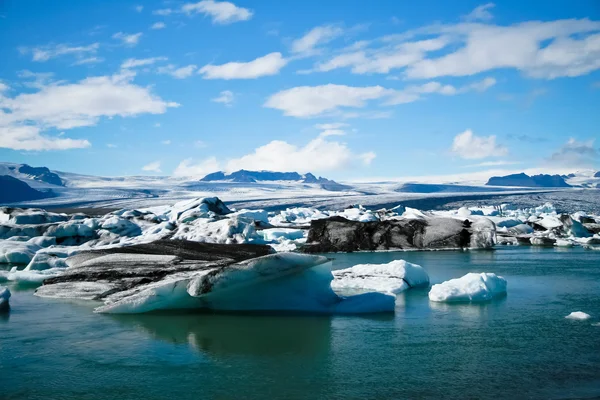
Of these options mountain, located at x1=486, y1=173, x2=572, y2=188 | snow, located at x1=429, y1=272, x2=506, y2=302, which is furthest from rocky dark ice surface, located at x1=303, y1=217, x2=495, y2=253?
mountain, located at x1=486, y1=173, x2=572, y2=188

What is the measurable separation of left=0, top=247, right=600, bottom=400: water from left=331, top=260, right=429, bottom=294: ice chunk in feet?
3.99

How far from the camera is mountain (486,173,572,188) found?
136 meters

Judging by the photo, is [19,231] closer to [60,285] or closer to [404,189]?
[60,285]

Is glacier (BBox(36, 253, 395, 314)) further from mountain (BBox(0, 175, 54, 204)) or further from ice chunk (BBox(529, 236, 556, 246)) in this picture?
mountain (BBox(0, 175, 54, 204))

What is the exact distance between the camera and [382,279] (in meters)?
9.51

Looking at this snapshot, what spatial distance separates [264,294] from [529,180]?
150m

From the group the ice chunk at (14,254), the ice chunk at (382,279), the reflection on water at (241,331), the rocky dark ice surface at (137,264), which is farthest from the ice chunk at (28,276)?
the ice chunk at (382,279)

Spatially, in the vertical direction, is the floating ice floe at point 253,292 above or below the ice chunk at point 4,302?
above

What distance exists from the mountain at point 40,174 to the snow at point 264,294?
4350 inches

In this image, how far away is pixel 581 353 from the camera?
4.99 meters

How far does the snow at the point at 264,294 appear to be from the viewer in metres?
6.68

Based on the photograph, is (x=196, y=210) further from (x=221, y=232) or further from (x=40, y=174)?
(x=40, y=174)

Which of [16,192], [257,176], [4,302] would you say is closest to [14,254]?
[4,302]

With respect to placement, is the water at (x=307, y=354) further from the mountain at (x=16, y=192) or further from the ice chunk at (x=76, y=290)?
the mountain at (x=16, y=192)
